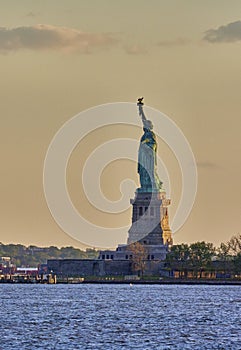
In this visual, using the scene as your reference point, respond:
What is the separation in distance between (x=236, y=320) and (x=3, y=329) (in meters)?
24.4

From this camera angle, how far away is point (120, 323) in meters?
126

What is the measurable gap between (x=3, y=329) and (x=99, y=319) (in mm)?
15537

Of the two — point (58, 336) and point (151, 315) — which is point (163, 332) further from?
point (151, 315)

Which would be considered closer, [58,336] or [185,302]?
[58,336]

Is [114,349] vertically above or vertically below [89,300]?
below

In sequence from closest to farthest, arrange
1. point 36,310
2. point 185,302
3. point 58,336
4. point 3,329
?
point 58,336 → point 3,329 → point 36,310 → point 185,302

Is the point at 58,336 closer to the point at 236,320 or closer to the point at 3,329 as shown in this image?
the point at 3,329

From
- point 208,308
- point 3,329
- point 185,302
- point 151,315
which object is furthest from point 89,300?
point 3,329

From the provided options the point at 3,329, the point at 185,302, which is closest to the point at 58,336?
the point at 3,329

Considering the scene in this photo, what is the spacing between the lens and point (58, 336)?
110812 millimetres

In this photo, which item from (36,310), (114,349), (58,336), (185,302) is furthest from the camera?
(185,302)

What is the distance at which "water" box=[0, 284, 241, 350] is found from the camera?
347 ft

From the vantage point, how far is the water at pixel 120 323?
10569cm

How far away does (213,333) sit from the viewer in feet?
379
